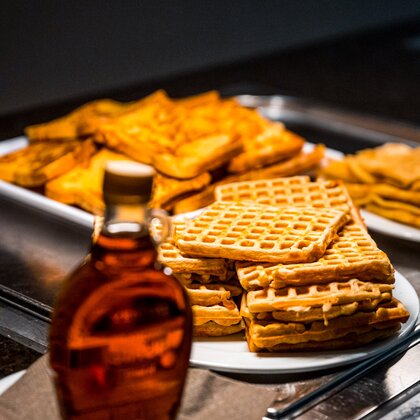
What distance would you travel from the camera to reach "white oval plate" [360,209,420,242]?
7.23ft

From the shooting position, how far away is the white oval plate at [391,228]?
2.20 meters

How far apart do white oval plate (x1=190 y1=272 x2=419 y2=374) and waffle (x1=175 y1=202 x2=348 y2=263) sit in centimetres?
15

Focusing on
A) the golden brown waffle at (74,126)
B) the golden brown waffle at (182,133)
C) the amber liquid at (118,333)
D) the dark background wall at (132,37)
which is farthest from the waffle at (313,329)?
the dark background wall at (132,37)

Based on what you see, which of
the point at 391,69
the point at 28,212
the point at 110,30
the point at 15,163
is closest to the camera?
the point at 28,212

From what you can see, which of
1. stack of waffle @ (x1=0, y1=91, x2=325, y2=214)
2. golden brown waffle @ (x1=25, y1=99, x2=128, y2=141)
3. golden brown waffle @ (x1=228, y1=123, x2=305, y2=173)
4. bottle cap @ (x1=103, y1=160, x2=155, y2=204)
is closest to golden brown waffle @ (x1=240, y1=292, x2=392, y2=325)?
bottle cap @ (x1=103, y1=160, x2=155, y2=204)

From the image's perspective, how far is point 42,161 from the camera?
2.50m

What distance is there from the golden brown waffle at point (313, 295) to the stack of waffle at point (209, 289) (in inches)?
2.5

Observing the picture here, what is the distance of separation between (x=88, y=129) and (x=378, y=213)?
82 cm

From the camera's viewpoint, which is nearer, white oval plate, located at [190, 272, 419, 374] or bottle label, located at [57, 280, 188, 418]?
bottle label, located at [57, 280, 188, 418]

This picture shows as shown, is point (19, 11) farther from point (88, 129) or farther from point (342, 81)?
point (342, 81)

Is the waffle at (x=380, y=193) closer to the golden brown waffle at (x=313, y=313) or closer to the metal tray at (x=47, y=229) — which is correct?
the metal tray at (x=47, y=229)

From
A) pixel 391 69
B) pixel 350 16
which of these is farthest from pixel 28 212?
pixel 350 16

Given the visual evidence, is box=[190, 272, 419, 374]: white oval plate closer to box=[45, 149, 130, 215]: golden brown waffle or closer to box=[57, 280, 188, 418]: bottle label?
box=[57, 280, 188, 418]: bottle label

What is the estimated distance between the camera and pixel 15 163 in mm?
2498
